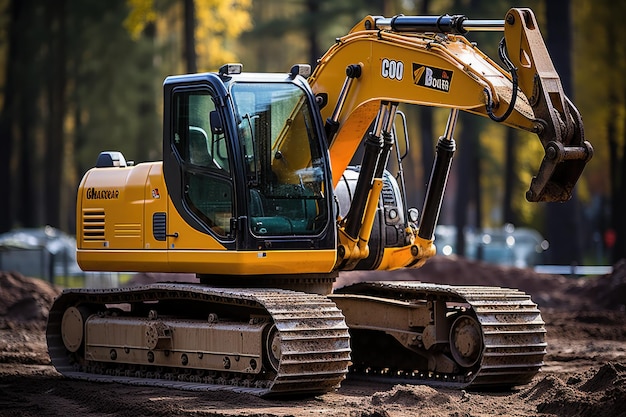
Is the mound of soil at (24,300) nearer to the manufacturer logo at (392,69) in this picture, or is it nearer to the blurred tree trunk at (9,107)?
the manufacturer logo at (392,69)

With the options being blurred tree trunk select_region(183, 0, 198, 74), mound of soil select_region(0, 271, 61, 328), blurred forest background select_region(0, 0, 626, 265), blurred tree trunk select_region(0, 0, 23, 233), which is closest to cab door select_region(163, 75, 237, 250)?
mound of soil select_region(0, 271, 61, 328)

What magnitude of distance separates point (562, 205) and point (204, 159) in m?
17.8

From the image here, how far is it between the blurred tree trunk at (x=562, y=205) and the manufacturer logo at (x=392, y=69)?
15.1 metres

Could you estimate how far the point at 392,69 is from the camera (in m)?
12.5

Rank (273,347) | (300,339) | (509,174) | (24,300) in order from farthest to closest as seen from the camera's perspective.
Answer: (509,174) < (24,300) < (273,347) < (300,339)

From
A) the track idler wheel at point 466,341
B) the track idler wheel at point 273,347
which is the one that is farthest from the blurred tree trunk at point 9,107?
the track idler wheel at point 273,347

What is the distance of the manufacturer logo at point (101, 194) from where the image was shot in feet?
46.0

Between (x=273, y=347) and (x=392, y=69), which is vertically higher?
(x=392, y=69)

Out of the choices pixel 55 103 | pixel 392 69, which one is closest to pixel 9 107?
pixel 55 103

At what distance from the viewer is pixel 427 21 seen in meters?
12.4

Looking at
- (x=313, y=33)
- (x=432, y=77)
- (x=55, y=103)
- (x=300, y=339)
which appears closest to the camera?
(x=300, y=339)

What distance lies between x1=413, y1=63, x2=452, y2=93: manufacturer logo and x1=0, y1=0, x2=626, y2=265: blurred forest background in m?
18.4

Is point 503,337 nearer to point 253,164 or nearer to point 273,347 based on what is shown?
point 273,347

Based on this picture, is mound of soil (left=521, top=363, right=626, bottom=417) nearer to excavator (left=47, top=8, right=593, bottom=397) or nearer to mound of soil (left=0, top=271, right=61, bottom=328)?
excavator (left=47, top=8, right=593, bottom=397)
